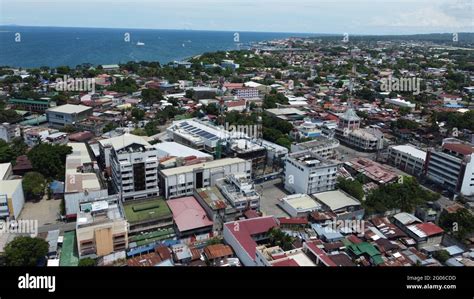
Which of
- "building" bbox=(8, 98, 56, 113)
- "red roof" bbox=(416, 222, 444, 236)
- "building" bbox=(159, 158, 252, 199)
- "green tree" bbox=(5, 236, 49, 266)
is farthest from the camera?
"building" bbox=(8, 98, 56, 113)

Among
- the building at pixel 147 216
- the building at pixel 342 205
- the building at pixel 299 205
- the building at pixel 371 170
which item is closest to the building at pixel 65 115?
the building at pixel 147 216

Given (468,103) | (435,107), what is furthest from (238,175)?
(468,103)

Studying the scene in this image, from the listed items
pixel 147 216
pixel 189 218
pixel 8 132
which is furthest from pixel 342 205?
pixel 8 132

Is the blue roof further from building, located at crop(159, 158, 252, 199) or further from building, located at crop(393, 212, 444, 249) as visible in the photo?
building, located at crop(159, 158, 252, 199)

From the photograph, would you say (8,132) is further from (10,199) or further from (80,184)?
(80,184)

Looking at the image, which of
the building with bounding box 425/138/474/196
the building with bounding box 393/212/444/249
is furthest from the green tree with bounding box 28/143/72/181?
the building with bounding box 425/138/474/196
